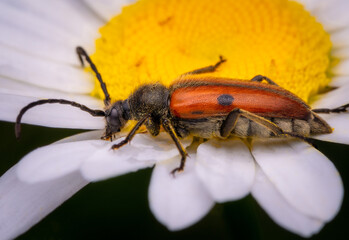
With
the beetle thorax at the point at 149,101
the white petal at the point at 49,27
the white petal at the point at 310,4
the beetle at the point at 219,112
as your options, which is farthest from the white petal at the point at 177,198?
the white petal at the point at 310,4

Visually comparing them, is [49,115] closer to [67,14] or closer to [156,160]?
[156,160]

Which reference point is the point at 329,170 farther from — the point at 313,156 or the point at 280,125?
the point at 280,125

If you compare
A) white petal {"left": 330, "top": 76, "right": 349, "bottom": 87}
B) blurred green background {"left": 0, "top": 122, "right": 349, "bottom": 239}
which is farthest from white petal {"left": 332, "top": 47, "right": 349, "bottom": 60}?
blurred green background {"left": 0, "top": 122, "right": 349, "bottom": 239}

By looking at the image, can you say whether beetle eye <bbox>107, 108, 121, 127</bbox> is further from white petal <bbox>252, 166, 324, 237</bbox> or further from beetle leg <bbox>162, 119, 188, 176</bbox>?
white petal <bbox>252, 166, 324, 237</bbox>

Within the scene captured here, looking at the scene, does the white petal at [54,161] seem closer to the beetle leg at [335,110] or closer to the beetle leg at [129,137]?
the beetle leg at [129,137]

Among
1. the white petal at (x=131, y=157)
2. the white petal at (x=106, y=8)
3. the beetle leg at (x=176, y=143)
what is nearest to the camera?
the white petal at (x=131, y=157)

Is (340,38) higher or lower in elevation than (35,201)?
higher

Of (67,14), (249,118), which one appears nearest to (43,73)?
(67,14)
